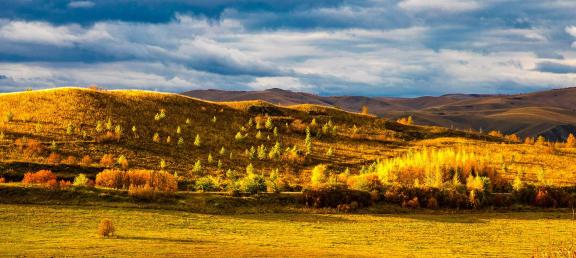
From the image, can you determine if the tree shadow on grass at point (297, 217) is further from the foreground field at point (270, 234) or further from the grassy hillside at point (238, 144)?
the grassy hillside at point (238, 144)

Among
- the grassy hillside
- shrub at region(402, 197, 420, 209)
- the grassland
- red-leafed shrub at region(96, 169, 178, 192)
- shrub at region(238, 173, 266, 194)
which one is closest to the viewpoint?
the grassland

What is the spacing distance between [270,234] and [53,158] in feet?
143

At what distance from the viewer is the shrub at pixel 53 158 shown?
6796cm

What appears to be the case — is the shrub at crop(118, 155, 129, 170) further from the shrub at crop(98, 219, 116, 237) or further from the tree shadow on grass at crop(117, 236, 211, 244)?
the tree shadow on grass at crop(117, 236, 211, 244)

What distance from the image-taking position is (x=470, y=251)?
101ft

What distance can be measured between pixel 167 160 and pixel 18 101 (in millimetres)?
36953

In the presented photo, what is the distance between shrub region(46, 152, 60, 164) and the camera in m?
68.0

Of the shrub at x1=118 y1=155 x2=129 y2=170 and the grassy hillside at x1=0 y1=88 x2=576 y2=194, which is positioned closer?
the grassy hillside at x1=0 y1=88 x2=576 y2=194

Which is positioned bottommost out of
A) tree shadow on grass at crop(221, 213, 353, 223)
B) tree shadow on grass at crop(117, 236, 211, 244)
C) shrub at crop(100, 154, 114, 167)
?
tree shadow on grass at crop(221, 213, 353, 223)

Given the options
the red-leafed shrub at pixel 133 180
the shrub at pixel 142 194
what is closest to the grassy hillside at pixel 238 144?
the red-leafed shrub at pixel 133 180

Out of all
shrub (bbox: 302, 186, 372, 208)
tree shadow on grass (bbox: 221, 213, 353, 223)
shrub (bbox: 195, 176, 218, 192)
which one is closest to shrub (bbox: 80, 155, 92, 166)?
shrub (bbox: 195, 176, 218, 192)

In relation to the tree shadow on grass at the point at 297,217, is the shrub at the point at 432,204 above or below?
above

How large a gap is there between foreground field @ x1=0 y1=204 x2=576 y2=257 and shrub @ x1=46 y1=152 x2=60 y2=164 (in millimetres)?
29094

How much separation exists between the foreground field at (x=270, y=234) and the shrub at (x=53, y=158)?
95.5ft
